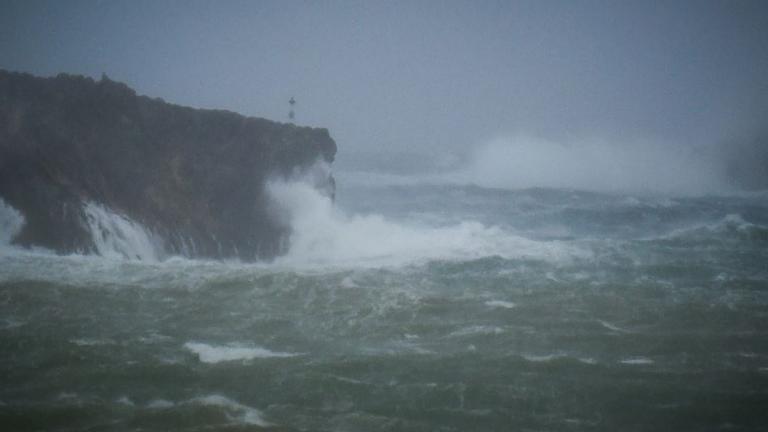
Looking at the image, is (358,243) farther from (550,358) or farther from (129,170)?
(550,358)

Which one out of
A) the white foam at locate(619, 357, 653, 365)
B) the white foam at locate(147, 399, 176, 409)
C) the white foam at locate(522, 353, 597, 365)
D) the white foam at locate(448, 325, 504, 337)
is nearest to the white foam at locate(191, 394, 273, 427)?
the white foam at locate(147, 399, 176, 409)

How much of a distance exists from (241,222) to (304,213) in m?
4.49

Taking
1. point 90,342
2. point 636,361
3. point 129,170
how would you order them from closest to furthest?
1. point 636,361
2. point 90,342
3. point 129,170

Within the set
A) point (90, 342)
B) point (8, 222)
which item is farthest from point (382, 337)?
point (8, 222)

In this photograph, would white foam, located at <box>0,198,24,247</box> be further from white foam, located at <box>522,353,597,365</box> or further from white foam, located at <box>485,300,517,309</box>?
white foam, located at <box>522,353,597,365</box>

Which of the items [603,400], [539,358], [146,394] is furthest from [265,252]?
[603,400]

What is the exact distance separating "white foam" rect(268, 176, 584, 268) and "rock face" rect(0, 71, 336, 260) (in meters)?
1.11

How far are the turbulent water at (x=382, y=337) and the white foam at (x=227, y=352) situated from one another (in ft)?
0.28

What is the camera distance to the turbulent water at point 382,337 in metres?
11.3

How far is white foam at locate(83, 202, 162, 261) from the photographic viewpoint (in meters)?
25.9

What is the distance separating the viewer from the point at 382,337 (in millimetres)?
15930

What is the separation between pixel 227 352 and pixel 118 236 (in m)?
15.9

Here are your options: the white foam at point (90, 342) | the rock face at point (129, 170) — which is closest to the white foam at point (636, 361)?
the white foam at point (90, 342)

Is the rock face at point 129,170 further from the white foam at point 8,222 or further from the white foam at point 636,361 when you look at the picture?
the white foam at point 636,361
